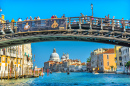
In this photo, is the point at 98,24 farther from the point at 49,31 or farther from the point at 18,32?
the point at 18,32

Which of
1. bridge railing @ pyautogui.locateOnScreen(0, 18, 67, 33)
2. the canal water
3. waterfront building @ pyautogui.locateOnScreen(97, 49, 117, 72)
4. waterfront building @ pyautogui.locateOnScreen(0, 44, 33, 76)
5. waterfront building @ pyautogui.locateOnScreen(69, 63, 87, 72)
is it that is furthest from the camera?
waterfront building @ pyautogui.locateOnScreen(69, 63, 87, 72)

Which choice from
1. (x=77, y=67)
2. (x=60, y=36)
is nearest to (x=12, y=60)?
(x=60, y=36)

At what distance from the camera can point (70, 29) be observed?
63.7 feet

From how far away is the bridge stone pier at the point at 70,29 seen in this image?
1912 cm

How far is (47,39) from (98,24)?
4893mm

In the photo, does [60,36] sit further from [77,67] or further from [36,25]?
[77,67]

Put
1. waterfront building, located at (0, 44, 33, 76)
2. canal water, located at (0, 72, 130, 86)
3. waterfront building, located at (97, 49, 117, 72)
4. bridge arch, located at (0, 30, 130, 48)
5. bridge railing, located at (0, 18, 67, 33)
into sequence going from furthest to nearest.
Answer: waterfront building, located at (97, 49, 117, 72) < waterfront building, located at (0, 44, 33, 76) < canal water, located at (0, 72, 130, 86) < bridge railing, located at (0, 18, 67, 33) < bridge arch, located at (0, 30, 130, 48)

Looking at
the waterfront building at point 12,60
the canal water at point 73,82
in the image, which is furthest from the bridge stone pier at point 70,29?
the waterfront building at point 12,60

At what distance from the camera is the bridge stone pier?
19125 mm

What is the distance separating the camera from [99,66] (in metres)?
97.2

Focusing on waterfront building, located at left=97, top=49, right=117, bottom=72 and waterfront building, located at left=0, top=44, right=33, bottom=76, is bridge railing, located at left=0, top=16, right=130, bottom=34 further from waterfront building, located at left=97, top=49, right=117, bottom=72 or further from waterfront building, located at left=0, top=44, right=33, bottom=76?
waterfront building, located at left=97, top=49, right=117, bottom=72

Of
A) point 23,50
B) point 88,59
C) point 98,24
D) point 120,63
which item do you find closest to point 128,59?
point 120,63

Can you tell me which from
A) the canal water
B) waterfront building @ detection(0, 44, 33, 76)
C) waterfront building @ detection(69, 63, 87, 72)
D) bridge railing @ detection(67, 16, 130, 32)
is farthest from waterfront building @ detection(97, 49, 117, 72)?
waterfront building @ detection(69, 63, 87, 72)

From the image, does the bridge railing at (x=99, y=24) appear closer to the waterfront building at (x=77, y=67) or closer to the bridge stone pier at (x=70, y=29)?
the bridge stone pier at (x=70, y=29)
